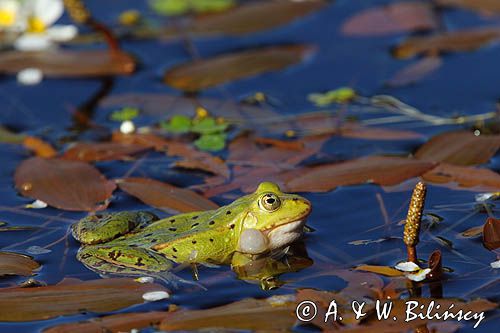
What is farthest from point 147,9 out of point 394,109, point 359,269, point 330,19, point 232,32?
point 359,269

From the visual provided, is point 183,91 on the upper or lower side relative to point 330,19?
lower

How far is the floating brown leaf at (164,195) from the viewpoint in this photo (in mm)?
4699

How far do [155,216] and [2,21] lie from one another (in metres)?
2.97

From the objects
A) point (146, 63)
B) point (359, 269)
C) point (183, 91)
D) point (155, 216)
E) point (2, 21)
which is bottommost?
point (359, 269)

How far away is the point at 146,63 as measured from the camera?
22.4ft

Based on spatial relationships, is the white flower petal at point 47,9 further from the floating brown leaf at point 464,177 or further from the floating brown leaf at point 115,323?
the floating brown leaf at point 115,323

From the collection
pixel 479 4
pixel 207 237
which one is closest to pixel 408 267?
pixel 207 237

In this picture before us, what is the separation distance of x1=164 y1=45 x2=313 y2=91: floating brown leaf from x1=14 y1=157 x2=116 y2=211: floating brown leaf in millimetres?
1423

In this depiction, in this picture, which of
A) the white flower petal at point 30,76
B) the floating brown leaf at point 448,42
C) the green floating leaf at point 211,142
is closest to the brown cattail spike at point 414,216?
the green floating leaf at point 211,142

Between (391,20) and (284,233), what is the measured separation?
11.3 ft

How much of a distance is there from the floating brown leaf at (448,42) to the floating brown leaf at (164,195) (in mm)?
2493

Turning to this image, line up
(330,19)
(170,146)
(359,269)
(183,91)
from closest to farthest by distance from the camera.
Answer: (359,269) < (170,146) < (183,91) < (330,19)

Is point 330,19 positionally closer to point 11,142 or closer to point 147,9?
point 147,9

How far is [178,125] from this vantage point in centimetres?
579
